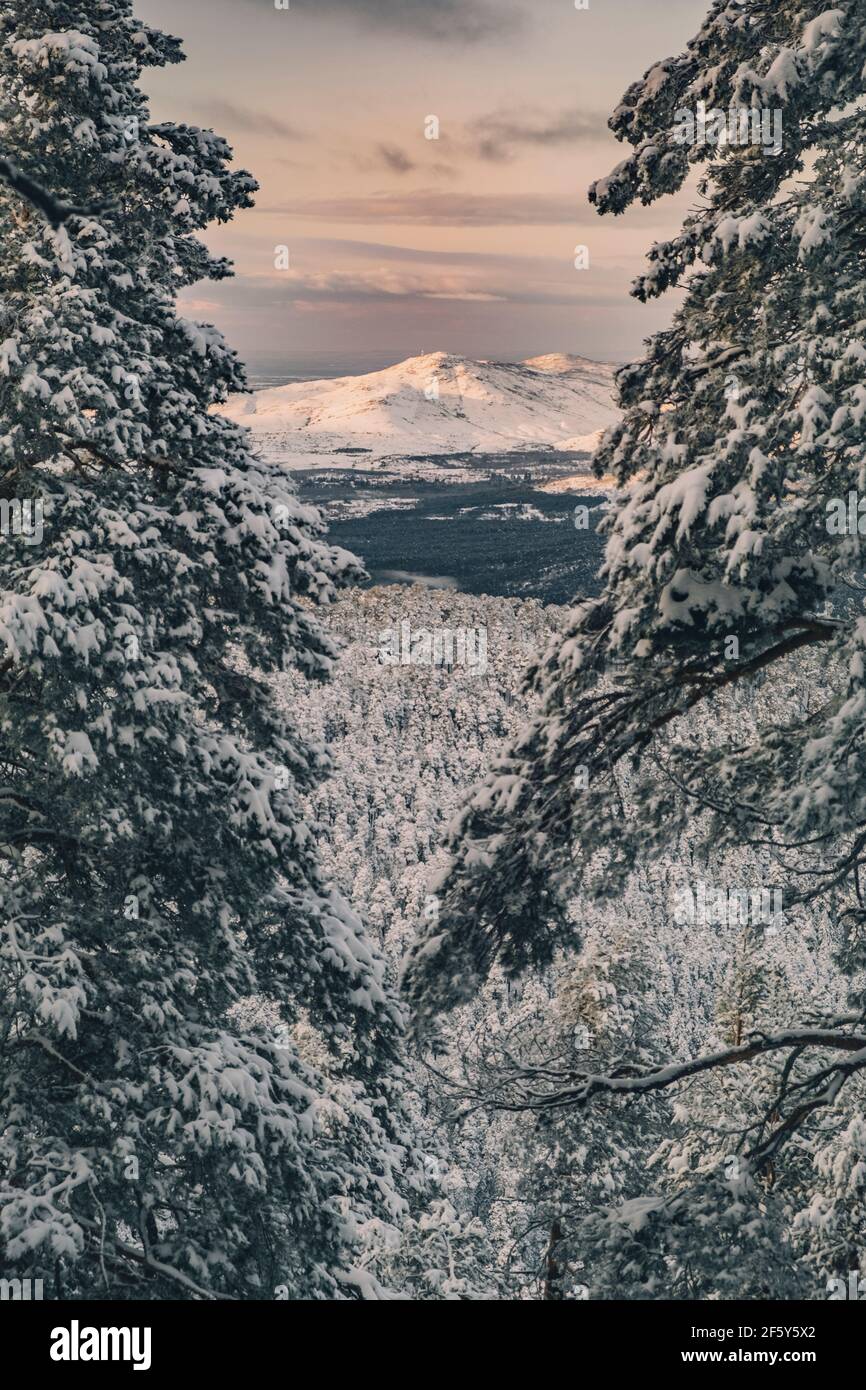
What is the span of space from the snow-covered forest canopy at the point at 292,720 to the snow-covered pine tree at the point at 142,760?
32 millimetres

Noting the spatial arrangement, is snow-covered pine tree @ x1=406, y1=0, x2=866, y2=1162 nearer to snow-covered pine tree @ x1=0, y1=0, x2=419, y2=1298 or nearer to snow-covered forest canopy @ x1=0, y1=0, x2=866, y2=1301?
snow-covered forest canopy @ x1=0, y1=0, x2=866, y2=1301

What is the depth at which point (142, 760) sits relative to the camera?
8.00 m

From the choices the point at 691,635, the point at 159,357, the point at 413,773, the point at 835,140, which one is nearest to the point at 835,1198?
the point at 691,635

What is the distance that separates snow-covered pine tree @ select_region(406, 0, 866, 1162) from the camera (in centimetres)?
707

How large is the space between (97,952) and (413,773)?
121069 mm

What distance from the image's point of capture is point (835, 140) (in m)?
7.44

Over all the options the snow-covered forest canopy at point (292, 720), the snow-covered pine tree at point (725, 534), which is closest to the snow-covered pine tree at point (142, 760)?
the snow-covered forest canopy at point (292, 720)

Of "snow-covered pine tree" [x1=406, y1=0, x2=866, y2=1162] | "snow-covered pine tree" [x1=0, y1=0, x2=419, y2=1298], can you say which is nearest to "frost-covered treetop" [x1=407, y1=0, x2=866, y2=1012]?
"snow-covered pine tree" [x1=406, y1=0, x2=866, y2=1162]

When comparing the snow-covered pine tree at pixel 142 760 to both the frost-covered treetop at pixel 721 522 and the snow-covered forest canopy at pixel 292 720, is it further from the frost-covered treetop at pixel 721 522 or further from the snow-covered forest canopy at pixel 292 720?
the frost-covered treetop at pixel 721 522

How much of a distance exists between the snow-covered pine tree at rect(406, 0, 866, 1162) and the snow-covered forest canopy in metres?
0.03

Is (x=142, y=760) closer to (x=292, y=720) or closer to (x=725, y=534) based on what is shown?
(x=292, y=720)
